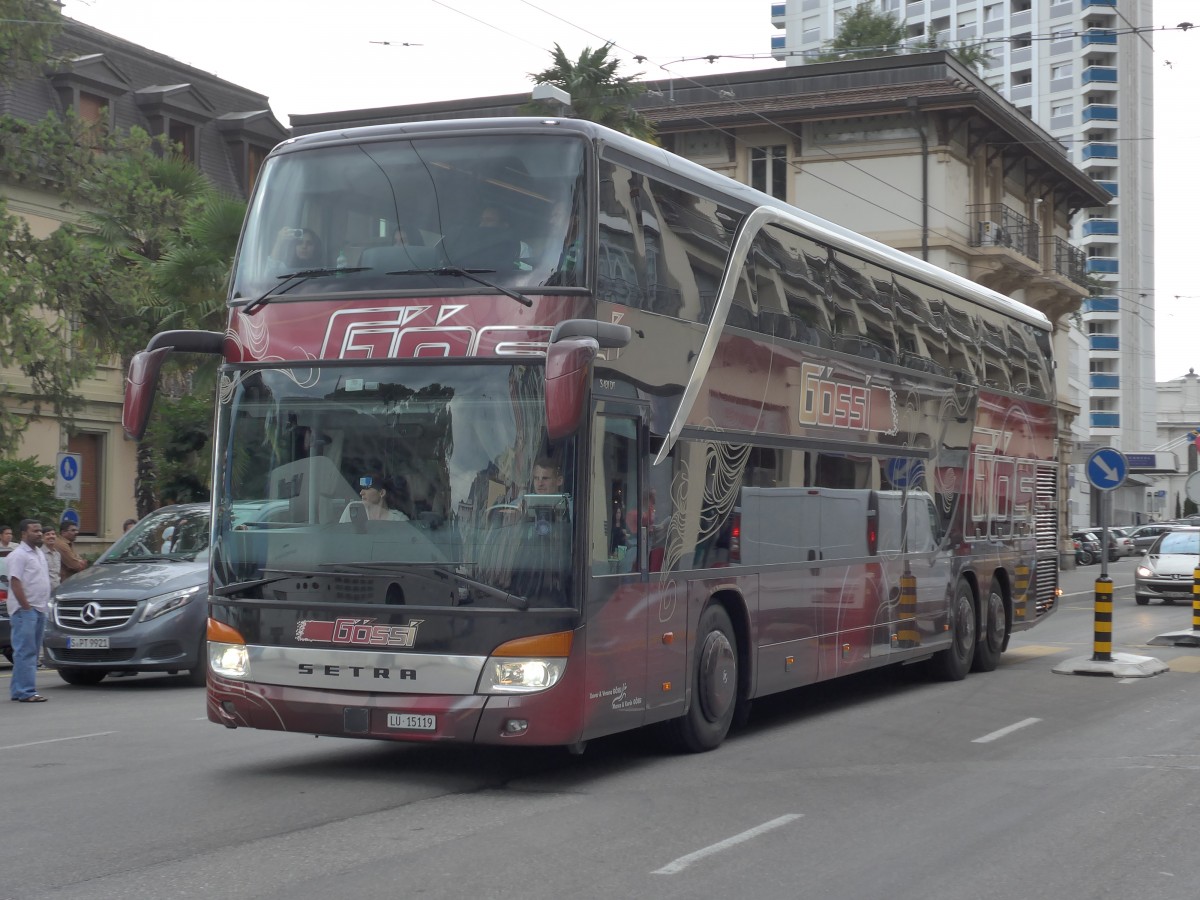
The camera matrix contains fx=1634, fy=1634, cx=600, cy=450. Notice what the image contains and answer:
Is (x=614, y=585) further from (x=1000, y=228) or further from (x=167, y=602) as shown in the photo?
(x=1000, y=228)

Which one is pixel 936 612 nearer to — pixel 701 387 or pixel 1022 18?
pixel 701 387

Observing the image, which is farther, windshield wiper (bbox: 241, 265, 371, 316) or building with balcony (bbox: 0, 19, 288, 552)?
building with balcony (bbox: 0, 19, 288, 552)

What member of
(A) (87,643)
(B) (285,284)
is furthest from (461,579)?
(A) (87,643)

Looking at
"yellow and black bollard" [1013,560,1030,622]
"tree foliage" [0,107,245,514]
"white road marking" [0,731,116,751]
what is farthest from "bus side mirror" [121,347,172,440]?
"tree foliage" [0,107,245,514]

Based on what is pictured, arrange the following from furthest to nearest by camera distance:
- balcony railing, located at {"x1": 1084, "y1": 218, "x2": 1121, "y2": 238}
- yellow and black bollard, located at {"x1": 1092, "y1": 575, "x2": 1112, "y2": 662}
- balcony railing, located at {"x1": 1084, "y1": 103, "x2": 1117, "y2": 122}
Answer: balcony railing, located at {"x1": 1084, "y1": 218, "x2": 1121, "y2": 238}
balcony railing, located at {"x1": 1084, "y1": 103, "x2": 1117, "y2": 122}
yellow and black bollard, located at {"x1": 1092, "y1": 575, "x2": 1112, "y2": 662}

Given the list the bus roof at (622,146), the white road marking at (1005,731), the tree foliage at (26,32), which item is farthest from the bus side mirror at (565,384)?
the tree foliage at (26,32)

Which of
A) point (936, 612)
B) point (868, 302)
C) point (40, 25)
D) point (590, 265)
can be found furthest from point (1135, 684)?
point (40, 25)

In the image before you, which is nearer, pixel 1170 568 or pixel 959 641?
pixel 959 641

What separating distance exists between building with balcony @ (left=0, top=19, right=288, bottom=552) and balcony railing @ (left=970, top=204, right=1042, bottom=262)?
759 inches

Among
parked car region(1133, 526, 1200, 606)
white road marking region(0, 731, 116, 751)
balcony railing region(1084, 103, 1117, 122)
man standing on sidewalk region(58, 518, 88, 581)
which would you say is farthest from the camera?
balcony railing region(1084, 103, 1117, 122)

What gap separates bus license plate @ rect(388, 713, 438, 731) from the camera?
930 centimetres

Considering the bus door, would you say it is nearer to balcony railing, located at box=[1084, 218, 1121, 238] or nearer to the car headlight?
the car headlight

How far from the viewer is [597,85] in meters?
28.5

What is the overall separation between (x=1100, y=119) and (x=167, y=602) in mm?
105685
